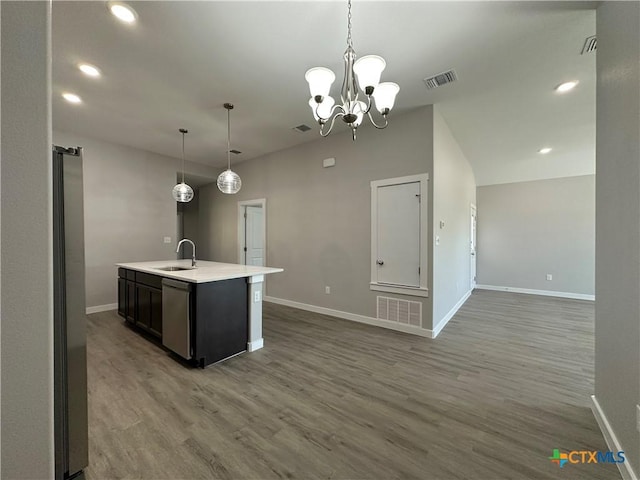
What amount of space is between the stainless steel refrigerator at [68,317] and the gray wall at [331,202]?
327 centimetres

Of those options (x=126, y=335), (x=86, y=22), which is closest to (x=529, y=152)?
(x=86, y=22)

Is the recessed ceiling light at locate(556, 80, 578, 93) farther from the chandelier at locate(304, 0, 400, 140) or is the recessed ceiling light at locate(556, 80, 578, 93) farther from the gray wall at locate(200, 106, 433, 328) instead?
the chandelier at locate(304, 0, 400, 140)

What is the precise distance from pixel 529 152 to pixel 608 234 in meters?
4.36

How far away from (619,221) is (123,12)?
3632mm

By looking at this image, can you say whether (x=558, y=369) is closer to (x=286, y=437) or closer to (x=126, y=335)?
(x=286, y=437)

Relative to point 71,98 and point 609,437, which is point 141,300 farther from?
point 609,437

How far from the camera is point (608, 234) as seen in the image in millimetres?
1619

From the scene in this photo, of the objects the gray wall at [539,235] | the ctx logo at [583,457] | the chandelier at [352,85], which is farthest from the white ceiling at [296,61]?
the ctx logo at [583,457]

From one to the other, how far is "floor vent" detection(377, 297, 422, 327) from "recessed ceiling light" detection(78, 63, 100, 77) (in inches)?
169

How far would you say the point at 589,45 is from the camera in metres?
2.24

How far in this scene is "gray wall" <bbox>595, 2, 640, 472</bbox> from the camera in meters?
1.34

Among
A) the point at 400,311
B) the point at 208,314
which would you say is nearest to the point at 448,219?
the point at 400,311

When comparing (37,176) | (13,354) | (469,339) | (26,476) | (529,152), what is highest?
(529,152)

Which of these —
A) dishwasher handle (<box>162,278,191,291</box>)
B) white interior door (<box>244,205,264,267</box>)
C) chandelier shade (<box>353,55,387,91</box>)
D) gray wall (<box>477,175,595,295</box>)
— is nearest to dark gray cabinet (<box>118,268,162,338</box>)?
dishwasher handle (<box>162,278,191,291</box>)
